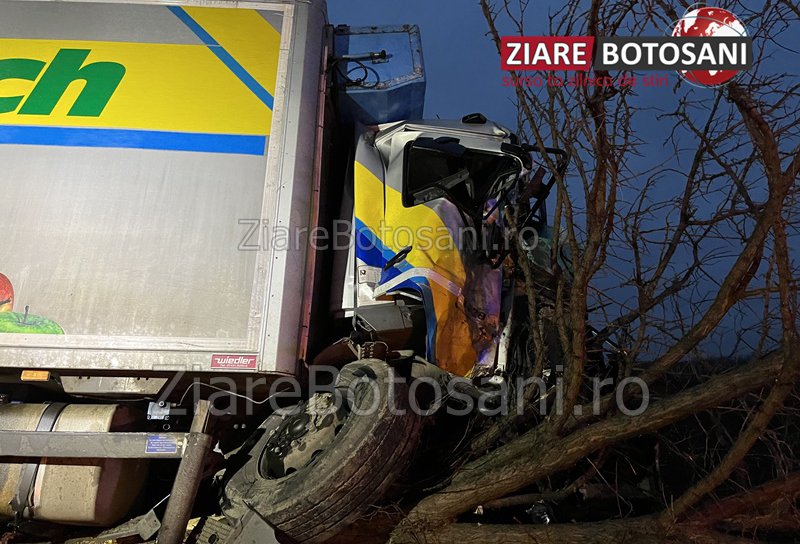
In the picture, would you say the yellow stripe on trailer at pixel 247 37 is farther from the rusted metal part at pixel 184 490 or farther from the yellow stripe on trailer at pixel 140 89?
the rusted metal part at pixel 184 490

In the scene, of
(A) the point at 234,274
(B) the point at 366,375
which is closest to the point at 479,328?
(B) the point at 366,375

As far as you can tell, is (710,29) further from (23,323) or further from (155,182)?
(23,323)

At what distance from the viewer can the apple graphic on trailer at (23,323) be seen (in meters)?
2.98

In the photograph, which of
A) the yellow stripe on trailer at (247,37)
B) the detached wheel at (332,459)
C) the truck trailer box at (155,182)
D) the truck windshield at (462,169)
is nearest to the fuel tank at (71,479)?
the truck trailer box at (155,182)

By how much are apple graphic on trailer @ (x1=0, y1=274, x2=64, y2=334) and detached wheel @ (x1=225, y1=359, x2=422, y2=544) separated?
3.83ft

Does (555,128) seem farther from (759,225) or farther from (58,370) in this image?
(58,370)

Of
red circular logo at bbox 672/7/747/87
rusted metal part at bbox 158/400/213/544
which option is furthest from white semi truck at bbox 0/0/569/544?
red circular logo at bbox 672/7/747/87

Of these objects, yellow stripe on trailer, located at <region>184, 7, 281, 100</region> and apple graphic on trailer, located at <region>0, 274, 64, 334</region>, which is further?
yellow stripe on trailer, located at <region>184, 7, 281, 100</region>

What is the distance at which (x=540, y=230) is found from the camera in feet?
14.6

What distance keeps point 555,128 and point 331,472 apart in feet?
6.31

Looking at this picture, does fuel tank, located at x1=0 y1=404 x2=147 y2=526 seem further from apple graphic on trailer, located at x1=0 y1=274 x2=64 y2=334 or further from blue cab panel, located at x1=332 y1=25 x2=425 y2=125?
blue cab panel, located at x1=332 y1=25 x2=425 y2=125

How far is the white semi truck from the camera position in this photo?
295 centimetres

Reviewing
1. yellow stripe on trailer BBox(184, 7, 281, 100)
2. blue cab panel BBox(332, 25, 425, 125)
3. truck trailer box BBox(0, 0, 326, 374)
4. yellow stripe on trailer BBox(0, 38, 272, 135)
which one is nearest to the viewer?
truck trailer box BBox(0, 0, 326, 374)

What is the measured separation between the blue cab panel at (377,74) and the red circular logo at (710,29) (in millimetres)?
1586
